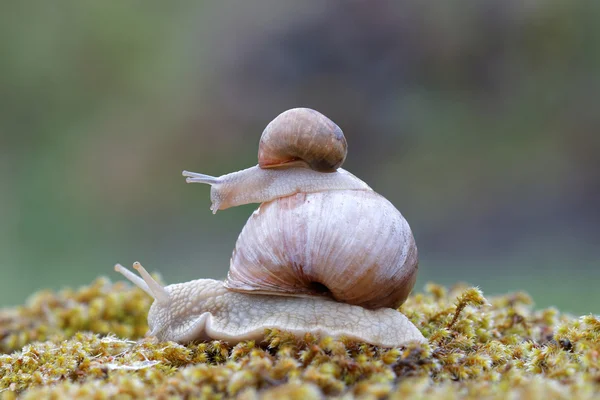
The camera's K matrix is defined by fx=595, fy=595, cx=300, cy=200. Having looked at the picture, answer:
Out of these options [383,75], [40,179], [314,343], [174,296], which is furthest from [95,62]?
[314,343]

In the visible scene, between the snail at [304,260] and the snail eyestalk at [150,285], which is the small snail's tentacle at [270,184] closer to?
the snail at [304,260]

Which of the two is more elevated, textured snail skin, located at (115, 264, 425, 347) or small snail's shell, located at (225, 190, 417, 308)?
small snail's shell, located at (225, 190, 417, 308)

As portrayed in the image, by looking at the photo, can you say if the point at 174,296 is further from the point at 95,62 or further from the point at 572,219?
the point at 95,62

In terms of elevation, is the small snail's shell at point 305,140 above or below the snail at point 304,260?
above

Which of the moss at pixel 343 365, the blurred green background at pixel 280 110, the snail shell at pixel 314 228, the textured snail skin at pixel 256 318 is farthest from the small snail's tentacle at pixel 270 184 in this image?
A: the blurred green background at pixel 280 110

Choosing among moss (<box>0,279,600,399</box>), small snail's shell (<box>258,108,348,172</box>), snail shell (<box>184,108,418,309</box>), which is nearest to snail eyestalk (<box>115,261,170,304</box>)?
moss (<box>0,279,600,399</box>)

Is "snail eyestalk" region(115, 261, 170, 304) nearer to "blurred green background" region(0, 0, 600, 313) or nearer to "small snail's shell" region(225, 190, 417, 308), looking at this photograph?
"small snail's shell" region(225, 190, 417, 308)

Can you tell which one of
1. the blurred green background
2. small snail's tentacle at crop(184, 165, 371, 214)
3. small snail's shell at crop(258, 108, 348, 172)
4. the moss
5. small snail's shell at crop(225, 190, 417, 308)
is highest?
the blurred green background
